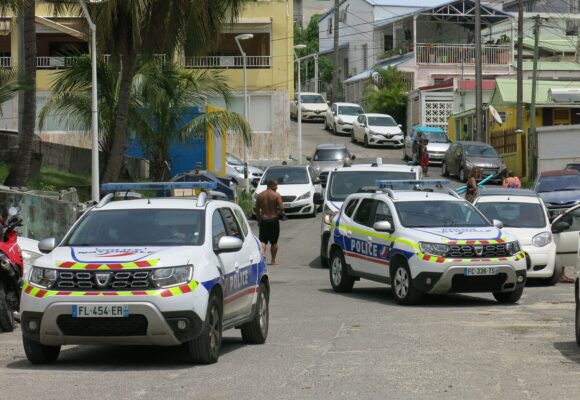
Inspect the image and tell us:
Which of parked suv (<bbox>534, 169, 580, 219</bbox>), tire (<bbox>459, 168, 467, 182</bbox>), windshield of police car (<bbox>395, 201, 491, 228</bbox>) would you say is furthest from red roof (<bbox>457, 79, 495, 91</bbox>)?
windshield of police car (<bbox>395, 201, 491, 228</bbox>)

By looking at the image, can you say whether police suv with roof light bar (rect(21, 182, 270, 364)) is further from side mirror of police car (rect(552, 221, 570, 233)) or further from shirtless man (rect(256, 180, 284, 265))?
shirtless man (rect(256, 180, 284, 265))

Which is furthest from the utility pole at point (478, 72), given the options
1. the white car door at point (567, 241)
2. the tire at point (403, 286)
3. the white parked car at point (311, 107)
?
the tire at point (403, 286)

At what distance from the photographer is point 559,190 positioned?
106 ft

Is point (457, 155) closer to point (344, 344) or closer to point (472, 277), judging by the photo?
point (472, 277)

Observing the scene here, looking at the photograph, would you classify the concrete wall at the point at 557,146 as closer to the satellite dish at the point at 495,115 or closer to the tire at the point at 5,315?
the satellite dish at the point at 495,115

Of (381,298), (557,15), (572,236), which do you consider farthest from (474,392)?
(557,15)

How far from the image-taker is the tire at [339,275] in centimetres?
1977

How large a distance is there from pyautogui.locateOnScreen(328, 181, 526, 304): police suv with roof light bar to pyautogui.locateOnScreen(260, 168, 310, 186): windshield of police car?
16978 mm

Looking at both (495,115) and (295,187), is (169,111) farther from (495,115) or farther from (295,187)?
(495,115)

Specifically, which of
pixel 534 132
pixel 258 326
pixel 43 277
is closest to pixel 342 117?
pixel 534 132

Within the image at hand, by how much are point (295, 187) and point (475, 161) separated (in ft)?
39.0

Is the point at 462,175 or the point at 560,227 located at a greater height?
the point at 462,175

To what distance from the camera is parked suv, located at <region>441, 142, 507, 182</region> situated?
45.6 meters

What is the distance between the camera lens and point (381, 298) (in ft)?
62.2
